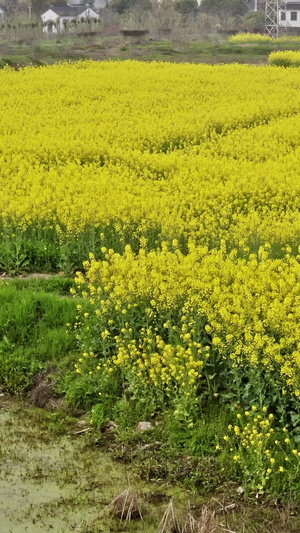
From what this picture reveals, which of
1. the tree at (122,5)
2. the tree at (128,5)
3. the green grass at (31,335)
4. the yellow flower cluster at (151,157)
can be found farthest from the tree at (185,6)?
the green grass at (31,335)

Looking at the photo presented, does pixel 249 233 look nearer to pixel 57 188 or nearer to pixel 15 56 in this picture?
pixel 57 188

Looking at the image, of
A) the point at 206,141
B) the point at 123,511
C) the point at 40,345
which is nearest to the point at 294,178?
the point at 206,141

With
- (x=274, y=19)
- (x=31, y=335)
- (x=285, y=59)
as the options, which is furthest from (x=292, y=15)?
(x=31, y=335)

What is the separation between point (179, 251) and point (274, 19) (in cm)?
7056

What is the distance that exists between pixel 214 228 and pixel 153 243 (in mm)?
791

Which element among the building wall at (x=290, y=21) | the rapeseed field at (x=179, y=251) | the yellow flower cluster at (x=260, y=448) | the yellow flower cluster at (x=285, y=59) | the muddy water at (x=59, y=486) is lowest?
the muddy water at (x=59, y=486)

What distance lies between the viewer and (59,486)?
230 inches

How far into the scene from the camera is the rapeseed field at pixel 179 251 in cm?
634

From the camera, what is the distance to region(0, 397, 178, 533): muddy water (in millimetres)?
5387

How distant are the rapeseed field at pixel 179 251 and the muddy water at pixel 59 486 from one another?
23.6 inches

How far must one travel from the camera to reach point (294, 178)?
42.5 feet

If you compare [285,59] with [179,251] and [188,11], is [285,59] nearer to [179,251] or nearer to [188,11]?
[179,251]

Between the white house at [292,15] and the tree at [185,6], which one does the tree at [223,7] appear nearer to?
the tree at [185,6]

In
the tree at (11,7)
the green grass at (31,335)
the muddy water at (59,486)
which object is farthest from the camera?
the tree at (11,7)
